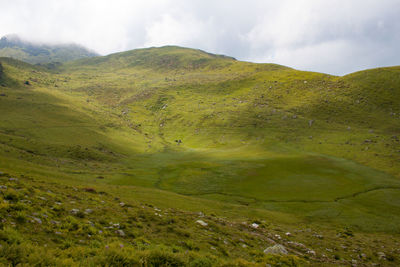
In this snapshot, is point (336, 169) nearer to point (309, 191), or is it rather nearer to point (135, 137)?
point (309, 191)

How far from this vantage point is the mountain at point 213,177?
12047 millimetres

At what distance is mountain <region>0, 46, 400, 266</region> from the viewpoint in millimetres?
12047

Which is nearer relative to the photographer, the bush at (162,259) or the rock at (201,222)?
the bush at (162,259)

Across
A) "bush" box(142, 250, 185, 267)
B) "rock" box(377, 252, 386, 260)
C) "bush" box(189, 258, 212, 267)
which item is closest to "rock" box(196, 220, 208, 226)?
"bush" box(189, 258, 212, 267)

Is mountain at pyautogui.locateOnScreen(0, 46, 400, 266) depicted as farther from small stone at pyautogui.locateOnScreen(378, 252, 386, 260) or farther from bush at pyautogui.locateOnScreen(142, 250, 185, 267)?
small stone at pyautogui.locateOnScreen(378, 252, 386, 260)

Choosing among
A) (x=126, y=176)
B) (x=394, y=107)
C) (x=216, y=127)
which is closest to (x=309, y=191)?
(x=126, y=176)

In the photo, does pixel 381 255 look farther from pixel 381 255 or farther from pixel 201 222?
pixel 201 222

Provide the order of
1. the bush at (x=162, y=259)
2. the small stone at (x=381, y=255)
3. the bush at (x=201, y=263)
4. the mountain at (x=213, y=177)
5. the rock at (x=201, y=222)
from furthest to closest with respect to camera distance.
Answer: the small stone at (x=381, y=255)
the rock at (x=201, y=222)
the mountain at (x=213, y=177)
the bush at (x=201, y=263)
the bush at (x=162, y=259)

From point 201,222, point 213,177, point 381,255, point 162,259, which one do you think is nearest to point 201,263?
point 162,259

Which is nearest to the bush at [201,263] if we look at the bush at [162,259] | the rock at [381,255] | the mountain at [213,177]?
the mountain at [213,177]

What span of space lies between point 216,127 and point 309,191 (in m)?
87.0

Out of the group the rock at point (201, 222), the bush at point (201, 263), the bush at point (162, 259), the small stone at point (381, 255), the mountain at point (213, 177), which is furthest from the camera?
the small stone at point (381, 255)

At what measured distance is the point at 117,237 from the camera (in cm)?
1230

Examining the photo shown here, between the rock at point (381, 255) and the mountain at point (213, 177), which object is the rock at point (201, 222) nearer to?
the mountain at point (213, 177)
